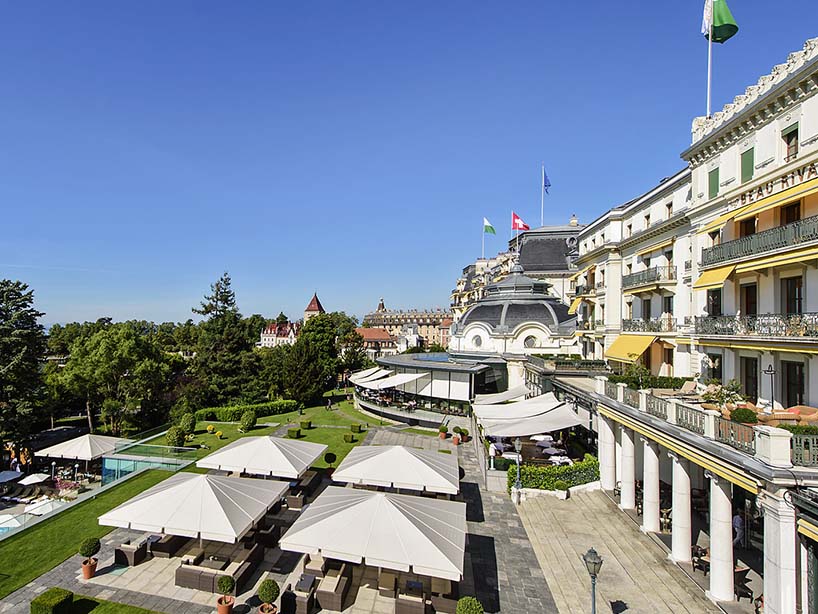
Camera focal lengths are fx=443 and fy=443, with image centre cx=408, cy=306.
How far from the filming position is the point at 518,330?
43438mm

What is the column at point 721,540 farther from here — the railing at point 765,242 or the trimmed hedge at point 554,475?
the trimmed hedge at point 554,475

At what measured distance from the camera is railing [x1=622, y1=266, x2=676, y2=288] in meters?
23.8

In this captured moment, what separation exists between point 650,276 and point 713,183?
660 centimetres

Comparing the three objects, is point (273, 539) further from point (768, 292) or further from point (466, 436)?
point (768, 292)

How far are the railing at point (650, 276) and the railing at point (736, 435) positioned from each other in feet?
44.7

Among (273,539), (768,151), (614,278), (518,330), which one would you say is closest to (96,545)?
(273,539)

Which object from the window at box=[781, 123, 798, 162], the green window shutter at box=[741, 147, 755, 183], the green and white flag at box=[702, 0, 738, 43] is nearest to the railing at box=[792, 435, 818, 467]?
the window at box=[781, 123, 798, 162]

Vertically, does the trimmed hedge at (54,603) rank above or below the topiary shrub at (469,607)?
below

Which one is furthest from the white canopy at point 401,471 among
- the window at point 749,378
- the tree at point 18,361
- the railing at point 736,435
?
the tree at point 18,361

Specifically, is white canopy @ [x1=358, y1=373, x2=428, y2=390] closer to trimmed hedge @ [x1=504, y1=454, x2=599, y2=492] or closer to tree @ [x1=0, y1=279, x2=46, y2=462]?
trimmed hedge @ [x1=504, y1=454, x2=599, y2=492]

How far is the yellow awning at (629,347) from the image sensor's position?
2529 cm

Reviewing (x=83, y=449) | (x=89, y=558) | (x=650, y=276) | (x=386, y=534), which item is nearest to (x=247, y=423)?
(x=83, y=449)

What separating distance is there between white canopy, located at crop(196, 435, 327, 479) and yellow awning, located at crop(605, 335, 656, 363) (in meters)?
18.5

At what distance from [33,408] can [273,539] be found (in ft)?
83.2
